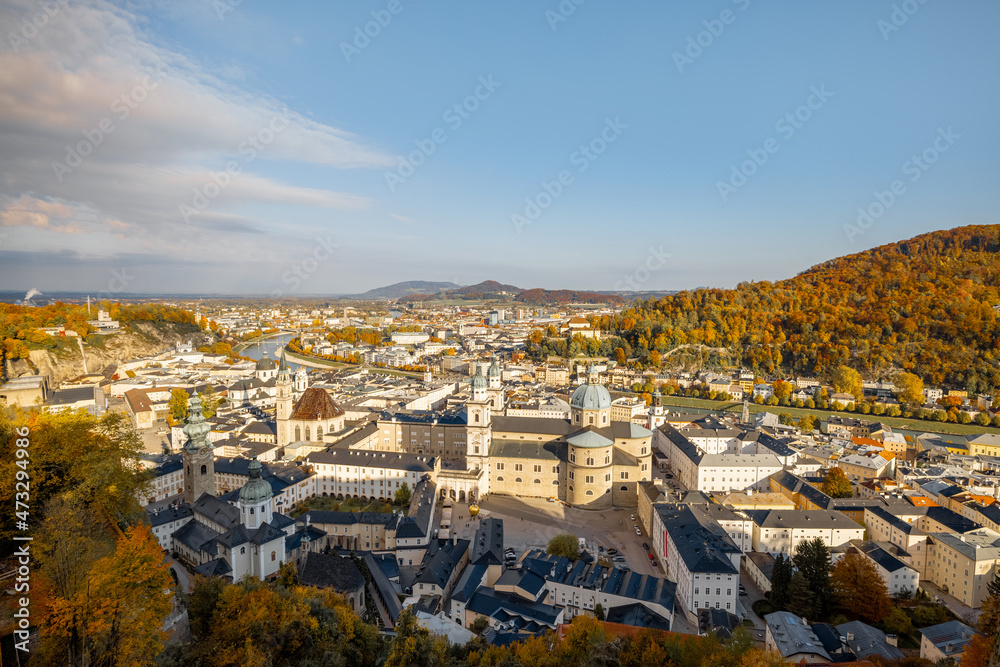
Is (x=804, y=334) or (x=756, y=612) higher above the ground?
(x=804, y=334)

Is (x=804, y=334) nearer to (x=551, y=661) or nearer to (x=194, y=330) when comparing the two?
(x=551, y=661)

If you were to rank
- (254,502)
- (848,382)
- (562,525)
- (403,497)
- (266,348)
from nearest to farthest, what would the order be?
1. (254,502)
2. (562,525)
3. (403,497)
4. (848,382)
5. (266,348)

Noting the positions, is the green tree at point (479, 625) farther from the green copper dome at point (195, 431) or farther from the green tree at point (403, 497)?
the green copper dome at point (195, 431)

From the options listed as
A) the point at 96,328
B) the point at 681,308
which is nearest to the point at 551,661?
the point at 96,328

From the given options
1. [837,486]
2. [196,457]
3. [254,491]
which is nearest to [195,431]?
[196,457]

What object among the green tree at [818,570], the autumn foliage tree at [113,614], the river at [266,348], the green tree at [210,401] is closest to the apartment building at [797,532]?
the green tree at [818,570]

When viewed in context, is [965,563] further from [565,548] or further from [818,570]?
[565,548]
